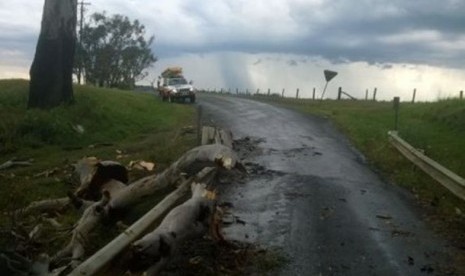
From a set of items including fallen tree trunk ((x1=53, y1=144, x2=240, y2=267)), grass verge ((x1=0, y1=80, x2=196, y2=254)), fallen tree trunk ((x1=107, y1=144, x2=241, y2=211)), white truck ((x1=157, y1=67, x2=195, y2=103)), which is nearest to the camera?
fallen tree trunk ((x1=53, y1=144, x2=240, y2=267))

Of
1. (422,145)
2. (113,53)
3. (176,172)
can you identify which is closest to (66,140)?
(176,172)

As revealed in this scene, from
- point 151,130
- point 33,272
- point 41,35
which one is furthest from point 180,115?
point 33,272

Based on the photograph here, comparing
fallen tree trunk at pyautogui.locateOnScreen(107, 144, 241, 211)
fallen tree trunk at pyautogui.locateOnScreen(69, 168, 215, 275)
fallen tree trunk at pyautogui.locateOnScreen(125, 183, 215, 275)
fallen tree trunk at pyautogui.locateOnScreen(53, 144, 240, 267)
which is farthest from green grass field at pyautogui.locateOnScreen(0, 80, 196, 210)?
fallen tree trunk at pyautogui.locateOnScreen(125, 183, 215, 275)

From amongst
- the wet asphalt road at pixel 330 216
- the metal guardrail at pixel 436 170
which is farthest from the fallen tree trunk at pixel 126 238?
the metal guardrail at pixel 436 170

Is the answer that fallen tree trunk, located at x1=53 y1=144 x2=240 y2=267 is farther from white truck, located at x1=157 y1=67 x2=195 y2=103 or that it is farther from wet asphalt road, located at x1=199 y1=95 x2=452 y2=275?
white truck, located at x1=157 y1=67 x2=195 y2=103

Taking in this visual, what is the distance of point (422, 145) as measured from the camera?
733 inches

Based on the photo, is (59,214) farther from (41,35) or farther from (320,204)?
(41,35)

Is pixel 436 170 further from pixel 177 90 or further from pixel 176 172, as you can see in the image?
pixel 177 90

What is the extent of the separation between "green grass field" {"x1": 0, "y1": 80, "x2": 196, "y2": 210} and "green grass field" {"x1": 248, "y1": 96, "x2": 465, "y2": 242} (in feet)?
18.2

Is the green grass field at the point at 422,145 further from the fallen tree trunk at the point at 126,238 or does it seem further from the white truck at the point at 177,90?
the white truck at the point at 177,90

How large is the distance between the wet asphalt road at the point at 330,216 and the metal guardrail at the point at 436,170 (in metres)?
0.78

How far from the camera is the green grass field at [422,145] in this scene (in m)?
11.5

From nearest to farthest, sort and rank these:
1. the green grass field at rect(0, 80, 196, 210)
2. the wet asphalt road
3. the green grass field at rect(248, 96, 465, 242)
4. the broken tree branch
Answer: the wet asphalt road, the green grass field at rect(248, 96, 465, 242), the green grass field at rect(0, 80, 196, 210), the broken tree branch

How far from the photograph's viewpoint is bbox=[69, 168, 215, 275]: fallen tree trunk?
5816 mm
